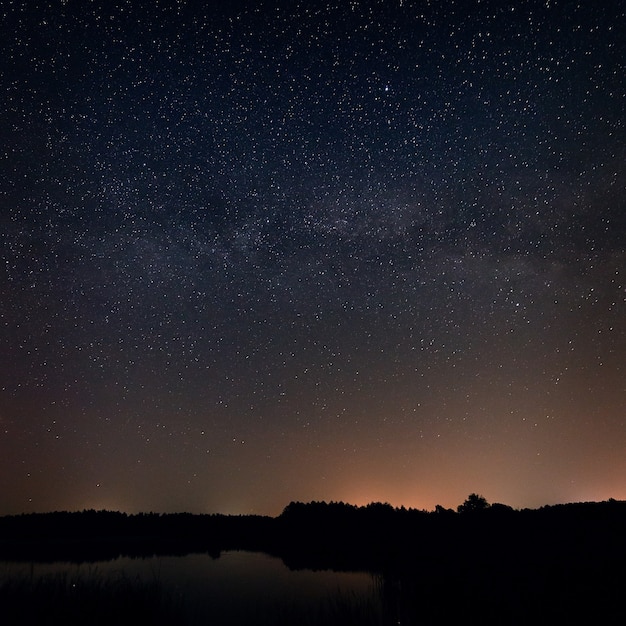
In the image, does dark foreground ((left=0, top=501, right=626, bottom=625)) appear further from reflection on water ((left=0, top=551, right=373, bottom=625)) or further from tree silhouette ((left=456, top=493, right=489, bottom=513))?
tree silhouette ((left=456, top=493, right=489, bottom=513))

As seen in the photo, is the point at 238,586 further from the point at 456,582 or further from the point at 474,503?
the point at 474,503

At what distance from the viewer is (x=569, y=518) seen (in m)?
28.3

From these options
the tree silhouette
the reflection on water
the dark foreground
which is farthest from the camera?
the tree silhouette

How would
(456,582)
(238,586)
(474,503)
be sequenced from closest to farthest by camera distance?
1. (456,582)
2. (238,586)
3. (474,503)

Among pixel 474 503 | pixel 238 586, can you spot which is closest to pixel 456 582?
pixel 238 586

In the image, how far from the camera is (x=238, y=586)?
21188 mm

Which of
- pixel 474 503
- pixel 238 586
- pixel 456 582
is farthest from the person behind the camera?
pixel 474 503

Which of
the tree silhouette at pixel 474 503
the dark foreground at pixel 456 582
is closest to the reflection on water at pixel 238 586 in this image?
the dark foreground at pixel 456 582

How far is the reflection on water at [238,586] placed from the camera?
13297 mm

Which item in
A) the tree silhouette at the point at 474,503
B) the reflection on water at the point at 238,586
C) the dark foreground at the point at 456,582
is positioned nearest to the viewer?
the dark foreground at the point at 456,582

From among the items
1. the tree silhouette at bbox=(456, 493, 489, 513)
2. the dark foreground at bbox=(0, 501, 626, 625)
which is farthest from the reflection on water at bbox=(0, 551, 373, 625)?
the tree silhouette at bbox=(456, 493, 489, 513)

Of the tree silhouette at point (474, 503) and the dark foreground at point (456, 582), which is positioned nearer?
the dark foreground at point (456, 582)

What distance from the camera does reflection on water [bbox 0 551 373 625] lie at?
1330 centimetres

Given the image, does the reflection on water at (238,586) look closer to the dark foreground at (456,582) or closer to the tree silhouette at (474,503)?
the dark foreground at (456,582)
